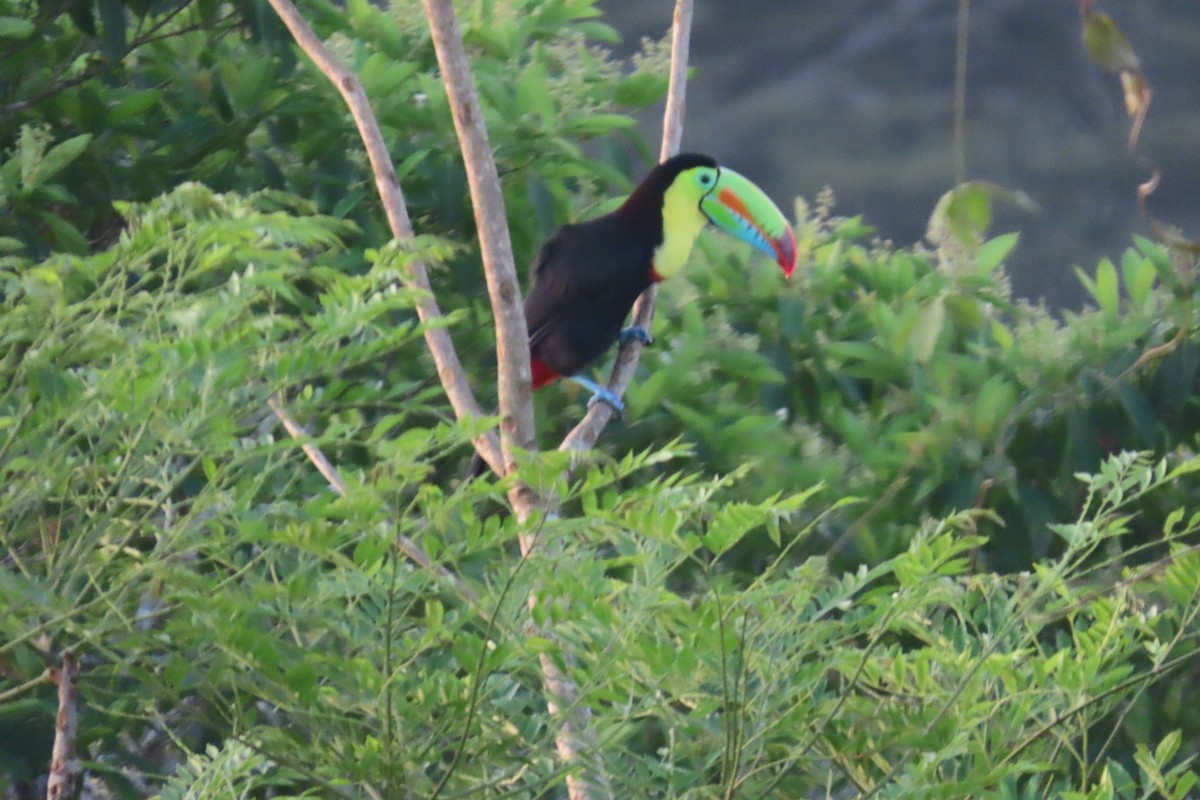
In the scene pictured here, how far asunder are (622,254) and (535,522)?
192 centimetres

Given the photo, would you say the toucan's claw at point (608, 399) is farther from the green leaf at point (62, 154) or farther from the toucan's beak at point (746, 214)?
the green leaf at point (62, 154)

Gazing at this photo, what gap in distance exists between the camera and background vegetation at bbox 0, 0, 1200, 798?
115 cm

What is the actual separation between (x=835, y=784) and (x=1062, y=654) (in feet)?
0.93

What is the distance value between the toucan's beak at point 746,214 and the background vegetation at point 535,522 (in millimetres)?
163

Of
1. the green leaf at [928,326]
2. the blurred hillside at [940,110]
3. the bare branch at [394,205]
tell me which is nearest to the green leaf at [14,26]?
the bare branch at [394,205]

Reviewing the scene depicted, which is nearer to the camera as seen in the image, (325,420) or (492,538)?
(492,538)

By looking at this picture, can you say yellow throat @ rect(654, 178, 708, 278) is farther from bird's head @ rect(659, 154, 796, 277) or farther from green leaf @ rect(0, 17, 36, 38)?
green leaf @ rect(0, 17, 36, 38)

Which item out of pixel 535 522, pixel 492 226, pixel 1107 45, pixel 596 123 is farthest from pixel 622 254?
pixel 1107 45

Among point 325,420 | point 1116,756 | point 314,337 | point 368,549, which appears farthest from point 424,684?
point 1116,756

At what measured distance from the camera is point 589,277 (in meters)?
2.95

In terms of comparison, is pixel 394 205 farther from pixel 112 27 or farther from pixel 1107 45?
pixel 1107 45

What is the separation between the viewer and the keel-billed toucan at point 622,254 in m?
2.91

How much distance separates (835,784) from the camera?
57.3 inches

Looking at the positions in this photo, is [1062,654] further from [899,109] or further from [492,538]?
[899,109]
